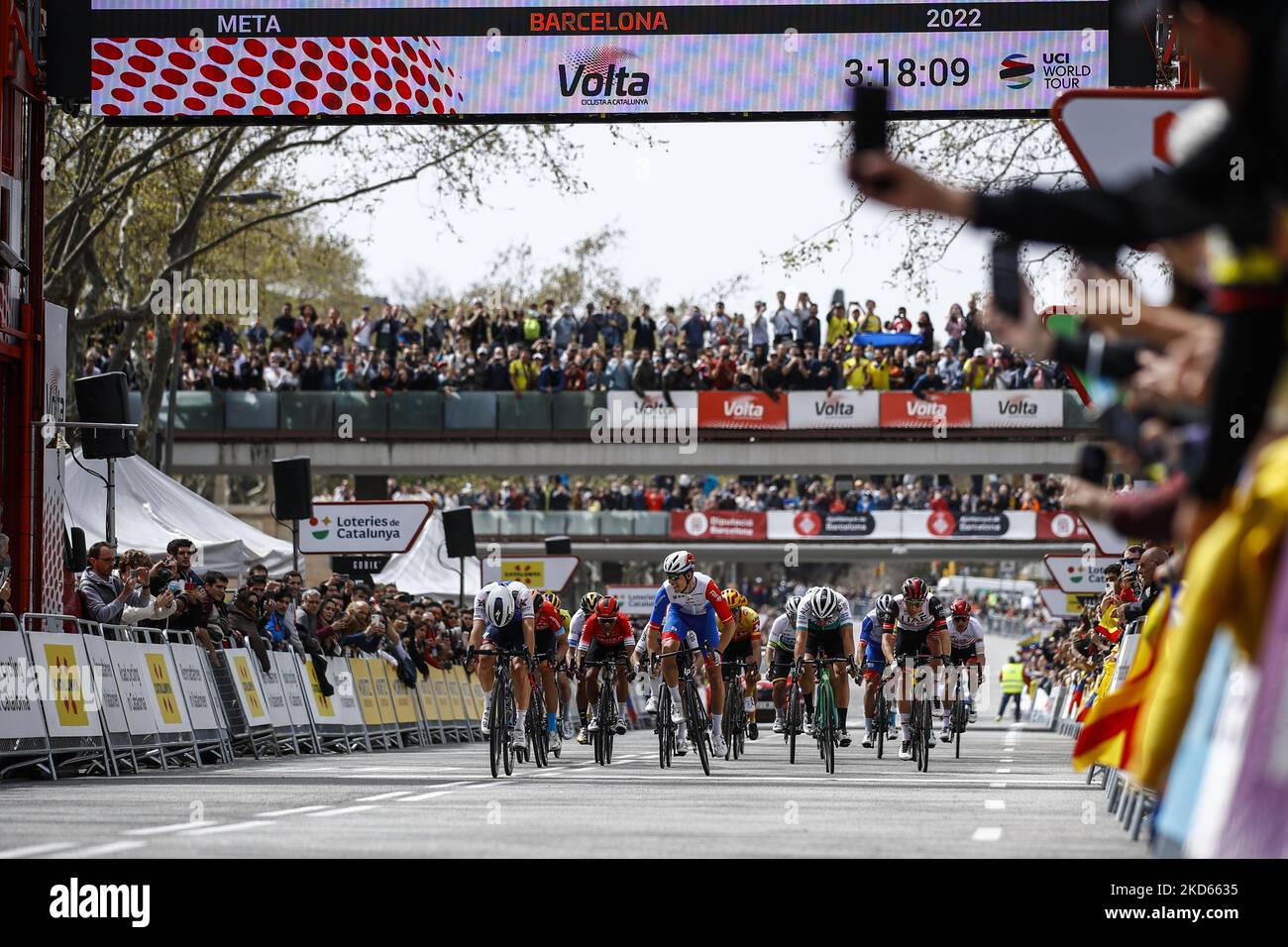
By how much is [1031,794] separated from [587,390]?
35.7 meters

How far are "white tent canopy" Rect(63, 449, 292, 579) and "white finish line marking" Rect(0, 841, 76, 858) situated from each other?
55.5ft

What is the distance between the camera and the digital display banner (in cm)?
1820

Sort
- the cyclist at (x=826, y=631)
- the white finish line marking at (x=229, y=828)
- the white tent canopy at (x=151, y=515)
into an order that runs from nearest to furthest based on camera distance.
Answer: the white finish line marking at (x=229, y=828)
the cyclist at (x=826, y=631)
the white tent canopy at (x=151, y=515)

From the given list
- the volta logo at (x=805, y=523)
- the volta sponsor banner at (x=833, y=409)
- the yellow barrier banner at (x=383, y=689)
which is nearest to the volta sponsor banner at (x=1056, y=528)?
the volta logo at (x=805, y=523)

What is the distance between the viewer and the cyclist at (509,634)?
18.6 metres

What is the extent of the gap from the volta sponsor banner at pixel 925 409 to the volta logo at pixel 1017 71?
3386 centimetres

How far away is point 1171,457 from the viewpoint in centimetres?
607

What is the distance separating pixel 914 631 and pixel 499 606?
498 centimetres

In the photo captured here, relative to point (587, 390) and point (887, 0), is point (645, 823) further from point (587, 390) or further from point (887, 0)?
point (587, 390)

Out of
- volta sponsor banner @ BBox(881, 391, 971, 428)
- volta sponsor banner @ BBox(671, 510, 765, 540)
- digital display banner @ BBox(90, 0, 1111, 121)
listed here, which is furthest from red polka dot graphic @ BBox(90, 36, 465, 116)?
volta sponsor banner @ BBox(671, 510, 765, 540)

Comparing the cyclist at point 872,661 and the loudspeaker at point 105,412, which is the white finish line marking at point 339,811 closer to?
the loudspeaker at point 105,412

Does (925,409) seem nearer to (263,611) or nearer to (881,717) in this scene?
(881,717)


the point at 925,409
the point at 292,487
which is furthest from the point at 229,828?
the point at 925,409

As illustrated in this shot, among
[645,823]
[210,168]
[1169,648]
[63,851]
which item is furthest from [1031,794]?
[210,168]
